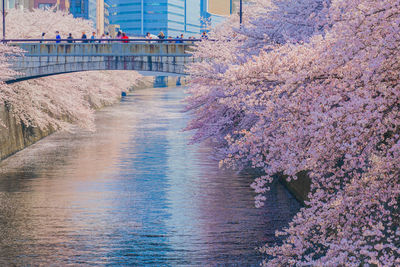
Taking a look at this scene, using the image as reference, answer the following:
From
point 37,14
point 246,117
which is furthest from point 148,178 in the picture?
point 37,14

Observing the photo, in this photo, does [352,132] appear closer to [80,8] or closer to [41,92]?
[41,92]

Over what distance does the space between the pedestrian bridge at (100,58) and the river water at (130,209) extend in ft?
17.0

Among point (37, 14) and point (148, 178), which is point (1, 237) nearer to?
point (148, 178)

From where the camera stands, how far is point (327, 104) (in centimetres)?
1235

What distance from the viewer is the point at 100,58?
45.3 m

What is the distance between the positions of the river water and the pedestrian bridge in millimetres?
5171

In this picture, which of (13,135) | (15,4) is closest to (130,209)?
(13,135)

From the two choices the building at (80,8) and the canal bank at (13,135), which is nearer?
the canal bank at (13,135)

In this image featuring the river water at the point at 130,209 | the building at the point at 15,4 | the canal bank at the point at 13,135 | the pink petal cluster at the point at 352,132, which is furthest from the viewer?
→ the building at the point at 15,4

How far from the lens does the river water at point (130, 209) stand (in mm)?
20891

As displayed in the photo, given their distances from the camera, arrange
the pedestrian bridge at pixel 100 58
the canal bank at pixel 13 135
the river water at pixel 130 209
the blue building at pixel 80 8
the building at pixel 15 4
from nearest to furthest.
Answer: the river water at pixel 130 209 → the canal bank at pixel 13 135 → the pedestrian bridge at pixel 100 58 → the building at pixel 15 4 → the blue building at pixel 80 8

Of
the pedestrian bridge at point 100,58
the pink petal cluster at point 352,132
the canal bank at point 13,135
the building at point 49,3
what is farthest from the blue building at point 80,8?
the pink petal cluster at point 352,132

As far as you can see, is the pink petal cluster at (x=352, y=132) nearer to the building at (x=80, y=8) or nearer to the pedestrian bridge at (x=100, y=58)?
the pedestrian bridge at (x=100, y=58)

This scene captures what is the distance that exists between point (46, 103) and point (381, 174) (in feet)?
132
